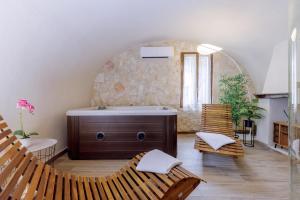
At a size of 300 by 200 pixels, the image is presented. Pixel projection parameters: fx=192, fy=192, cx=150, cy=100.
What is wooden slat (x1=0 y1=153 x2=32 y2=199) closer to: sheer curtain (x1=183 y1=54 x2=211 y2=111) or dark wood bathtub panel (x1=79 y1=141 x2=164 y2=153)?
dark wood bathtub panel (x1=79 y1=141 x2=164 y2=153)

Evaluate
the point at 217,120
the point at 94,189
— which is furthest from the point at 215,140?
the point at 94,189

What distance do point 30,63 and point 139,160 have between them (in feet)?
5.75

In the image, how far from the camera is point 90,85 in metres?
4.73

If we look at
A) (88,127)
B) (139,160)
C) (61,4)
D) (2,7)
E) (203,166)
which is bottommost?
(203,166)

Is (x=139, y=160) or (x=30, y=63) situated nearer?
(x=139, y=160)

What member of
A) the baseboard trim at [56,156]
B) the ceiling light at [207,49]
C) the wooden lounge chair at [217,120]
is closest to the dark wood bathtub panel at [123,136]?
the baseboard trim at [56,156]

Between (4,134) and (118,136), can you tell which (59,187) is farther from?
(118,136)

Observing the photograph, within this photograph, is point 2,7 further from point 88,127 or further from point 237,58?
point 237,58

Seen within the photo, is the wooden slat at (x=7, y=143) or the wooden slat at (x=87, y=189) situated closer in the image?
the wooden slat at (x=7, y=143)

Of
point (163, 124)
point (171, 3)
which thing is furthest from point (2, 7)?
point (163, 124)

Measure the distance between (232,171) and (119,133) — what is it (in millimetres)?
1671

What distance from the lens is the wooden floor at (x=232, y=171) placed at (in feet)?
6.48

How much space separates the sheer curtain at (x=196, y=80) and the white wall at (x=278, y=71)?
4.64 feet

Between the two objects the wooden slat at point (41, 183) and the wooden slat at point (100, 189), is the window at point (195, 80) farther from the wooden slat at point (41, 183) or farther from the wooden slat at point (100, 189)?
the wooden slat at point (41, 183)
